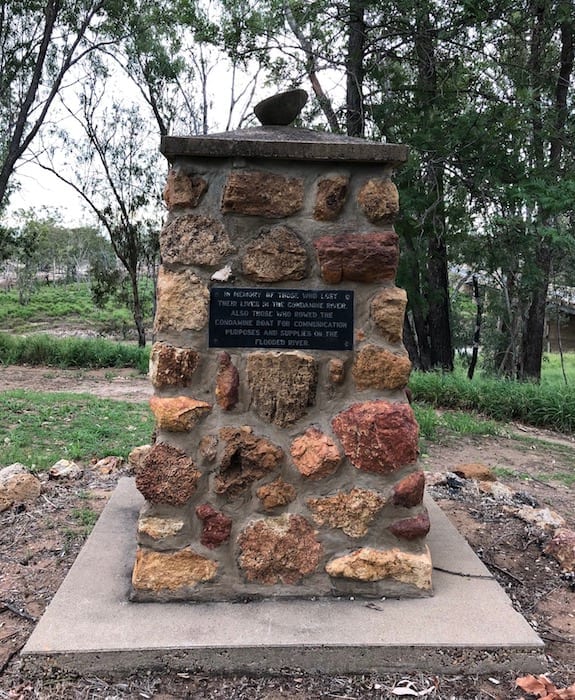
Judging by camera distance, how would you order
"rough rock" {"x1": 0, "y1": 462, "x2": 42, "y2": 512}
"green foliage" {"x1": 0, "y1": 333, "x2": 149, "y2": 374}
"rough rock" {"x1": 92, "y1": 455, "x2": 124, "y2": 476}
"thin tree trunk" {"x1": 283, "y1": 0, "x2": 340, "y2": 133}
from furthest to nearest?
"green foliage" {"x1": 0, "y1": 333, "x2": 149, "y2": 374} < "thin tree trunk" {"x1": 283, "y1": 0, "x2": 340, "y2": 133} < "rough rock" {"x1": 92, "y1": 455, "x2": 124, "y2": 476} < "rough rock" {"x1": 0, "y1": 462, "x2": 42, "y2": 512}

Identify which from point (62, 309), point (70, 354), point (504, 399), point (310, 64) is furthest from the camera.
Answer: point (62, 309)

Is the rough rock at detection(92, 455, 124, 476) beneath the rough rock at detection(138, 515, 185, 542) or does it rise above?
beneath

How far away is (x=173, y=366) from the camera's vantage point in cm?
→ 245

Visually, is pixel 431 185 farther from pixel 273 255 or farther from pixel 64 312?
pixel 64 312

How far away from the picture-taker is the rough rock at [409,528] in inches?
98.1

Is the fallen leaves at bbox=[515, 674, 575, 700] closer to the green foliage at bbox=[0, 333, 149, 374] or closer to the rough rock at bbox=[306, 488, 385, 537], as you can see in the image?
the rough rock at bbox=[306, 488, 385, 537]

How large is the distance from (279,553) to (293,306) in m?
0.94

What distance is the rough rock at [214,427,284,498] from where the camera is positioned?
2453 millimetres

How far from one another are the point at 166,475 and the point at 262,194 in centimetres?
111

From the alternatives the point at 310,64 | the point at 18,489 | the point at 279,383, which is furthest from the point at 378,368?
the point at 310,64

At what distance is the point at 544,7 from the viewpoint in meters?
7.09

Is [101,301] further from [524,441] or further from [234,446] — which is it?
[234,446]

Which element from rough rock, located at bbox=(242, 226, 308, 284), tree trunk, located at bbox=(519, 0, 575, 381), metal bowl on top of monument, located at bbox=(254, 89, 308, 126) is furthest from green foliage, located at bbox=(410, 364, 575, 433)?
rough rock, located at bbox=(242, 226, 308, 284)

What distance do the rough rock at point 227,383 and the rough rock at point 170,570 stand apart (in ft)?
1.88
